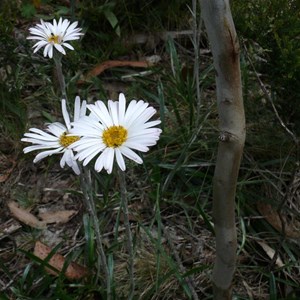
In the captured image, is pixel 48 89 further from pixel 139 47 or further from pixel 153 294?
pixel 153 294

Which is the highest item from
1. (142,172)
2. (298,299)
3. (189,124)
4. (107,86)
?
(107,86)

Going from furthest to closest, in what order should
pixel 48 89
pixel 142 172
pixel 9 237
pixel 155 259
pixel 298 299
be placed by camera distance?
pixel 48 89 → pixel 142 172 → pixel 9 237 → pixel 155 259 → pixel 298 299

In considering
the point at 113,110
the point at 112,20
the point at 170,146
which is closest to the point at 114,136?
the point at 113,110

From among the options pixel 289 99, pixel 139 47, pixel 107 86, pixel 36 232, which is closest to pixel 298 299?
pixel 289 99

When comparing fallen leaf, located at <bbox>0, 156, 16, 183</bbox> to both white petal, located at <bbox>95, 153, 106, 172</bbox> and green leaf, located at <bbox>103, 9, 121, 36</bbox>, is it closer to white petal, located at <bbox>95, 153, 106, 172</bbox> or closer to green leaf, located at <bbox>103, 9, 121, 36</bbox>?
green leaf, located at <bbox>103, 9, 121, 36</bbox>

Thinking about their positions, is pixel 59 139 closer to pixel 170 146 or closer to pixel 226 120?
pixel 226 120

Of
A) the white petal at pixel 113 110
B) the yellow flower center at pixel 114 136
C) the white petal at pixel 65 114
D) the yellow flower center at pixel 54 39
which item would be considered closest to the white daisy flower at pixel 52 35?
the yellow flower center at pixel 54 39

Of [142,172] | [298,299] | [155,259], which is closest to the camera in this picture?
[298,299]

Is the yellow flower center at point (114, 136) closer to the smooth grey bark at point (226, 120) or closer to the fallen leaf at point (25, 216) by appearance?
the smooth grey bark at point (226, 120)
